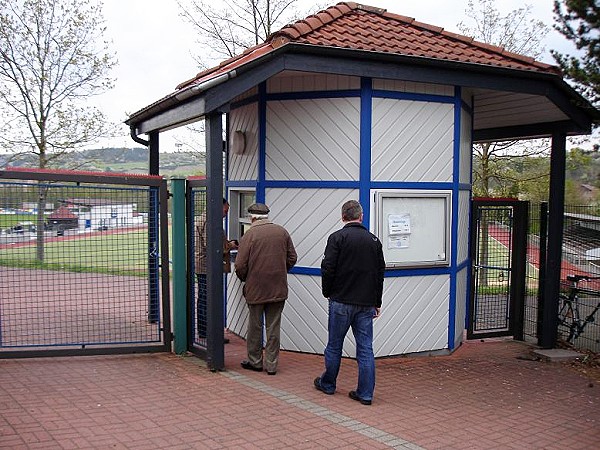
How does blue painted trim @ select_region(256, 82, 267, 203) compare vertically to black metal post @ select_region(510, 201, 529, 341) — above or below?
above

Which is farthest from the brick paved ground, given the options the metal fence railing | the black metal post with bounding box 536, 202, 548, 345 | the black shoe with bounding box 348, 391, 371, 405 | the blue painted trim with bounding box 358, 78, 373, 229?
the blue painted trim with bounding box 358, 78, 373, 229

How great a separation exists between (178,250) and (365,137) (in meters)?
2.67

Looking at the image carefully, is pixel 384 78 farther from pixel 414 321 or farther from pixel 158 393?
pixel 158 393

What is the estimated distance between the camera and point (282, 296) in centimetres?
677

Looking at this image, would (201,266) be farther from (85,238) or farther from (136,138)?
(136,138)

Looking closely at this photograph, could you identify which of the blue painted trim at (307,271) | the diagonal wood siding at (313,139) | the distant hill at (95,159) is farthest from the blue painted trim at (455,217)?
the distant hill at (95,159)

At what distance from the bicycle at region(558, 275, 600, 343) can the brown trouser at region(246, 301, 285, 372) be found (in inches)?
190

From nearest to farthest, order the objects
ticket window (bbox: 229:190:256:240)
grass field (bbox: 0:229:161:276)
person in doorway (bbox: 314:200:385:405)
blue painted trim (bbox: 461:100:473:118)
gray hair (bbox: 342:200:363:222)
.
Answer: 1. person in doorway (bbox: 314:200:385:405)
2. gray hair (bbox: 342:200:363:222)
3. grass field (bbox: 0:229:161:276)
4. blue painted trim (bbox: 461:100:473:118)
5. ticket window (bbox: 229:190:256:240)

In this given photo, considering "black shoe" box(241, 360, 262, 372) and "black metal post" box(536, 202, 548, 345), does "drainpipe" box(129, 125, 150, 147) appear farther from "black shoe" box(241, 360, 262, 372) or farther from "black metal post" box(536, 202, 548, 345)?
"black metal post" box(536, 202, 548, 345)

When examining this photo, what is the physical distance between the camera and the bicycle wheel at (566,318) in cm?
923

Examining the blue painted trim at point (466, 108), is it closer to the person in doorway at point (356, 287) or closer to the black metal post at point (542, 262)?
the black metal post at point (542, 262)

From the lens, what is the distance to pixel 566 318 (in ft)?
30.7

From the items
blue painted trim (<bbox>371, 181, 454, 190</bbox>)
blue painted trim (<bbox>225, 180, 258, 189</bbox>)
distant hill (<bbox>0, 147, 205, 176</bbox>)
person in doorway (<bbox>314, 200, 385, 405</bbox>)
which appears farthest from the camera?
distant hill (<bbox>0, 147, 205, 176</bbox>)

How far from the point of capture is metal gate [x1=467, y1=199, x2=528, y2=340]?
9109 millimetres
